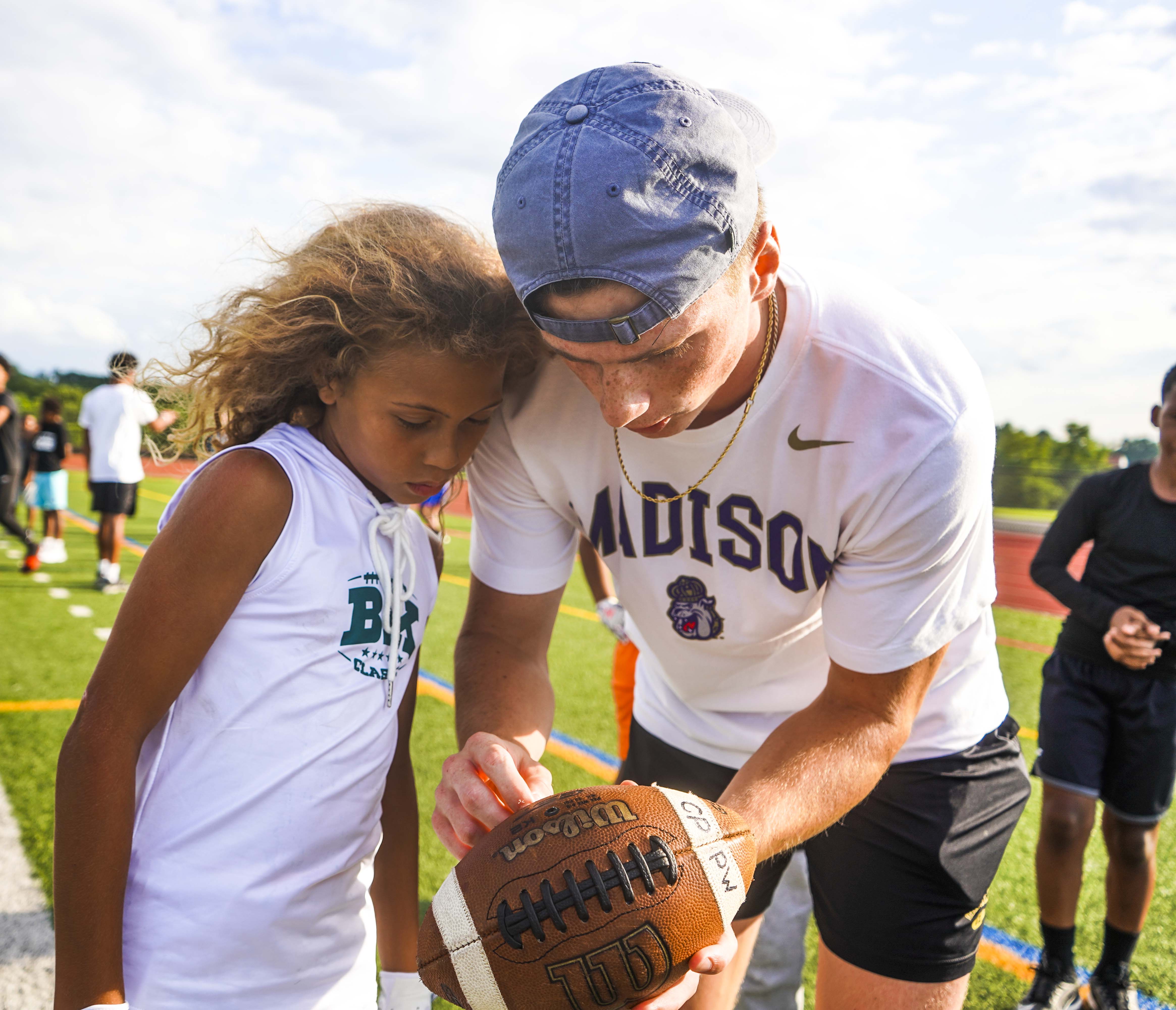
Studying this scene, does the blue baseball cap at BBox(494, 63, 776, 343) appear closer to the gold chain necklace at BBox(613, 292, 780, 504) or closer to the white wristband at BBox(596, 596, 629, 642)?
the gold chain necklace at BBox(613, 292, 780, 504)

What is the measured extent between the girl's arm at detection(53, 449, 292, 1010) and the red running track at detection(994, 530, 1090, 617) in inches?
286

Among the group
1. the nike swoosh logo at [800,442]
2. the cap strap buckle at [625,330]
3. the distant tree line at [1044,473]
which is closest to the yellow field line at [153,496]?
the nike swoosh logo at [800,442]

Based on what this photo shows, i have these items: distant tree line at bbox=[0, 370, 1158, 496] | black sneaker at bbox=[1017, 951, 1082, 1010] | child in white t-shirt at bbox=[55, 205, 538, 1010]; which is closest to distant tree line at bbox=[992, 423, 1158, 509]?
distant tree line at bbox=[0, 370, 1158, 496]

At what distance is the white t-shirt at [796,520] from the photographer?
5.31 feet

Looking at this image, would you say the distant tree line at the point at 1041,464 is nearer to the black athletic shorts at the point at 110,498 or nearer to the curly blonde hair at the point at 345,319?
the black athletic shorts at the point at 110,498

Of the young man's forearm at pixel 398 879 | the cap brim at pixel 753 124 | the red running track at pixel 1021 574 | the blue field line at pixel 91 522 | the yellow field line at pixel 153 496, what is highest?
the cap brim at pixel 753 124

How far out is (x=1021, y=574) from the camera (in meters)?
15.6

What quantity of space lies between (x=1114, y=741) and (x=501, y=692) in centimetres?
252

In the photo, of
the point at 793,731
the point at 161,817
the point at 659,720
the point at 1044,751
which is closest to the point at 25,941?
the point at 161,817

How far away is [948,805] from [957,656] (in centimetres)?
34

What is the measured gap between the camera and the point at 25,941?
268 cm

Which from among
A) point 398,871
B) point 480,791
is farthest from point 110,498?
point 480,791

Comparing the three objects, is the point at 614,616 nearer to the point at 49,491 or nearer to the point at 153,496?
the point at 49,491

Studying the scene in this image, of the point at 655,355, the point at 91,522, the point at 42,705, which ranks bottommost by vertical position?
the point at 91,522
